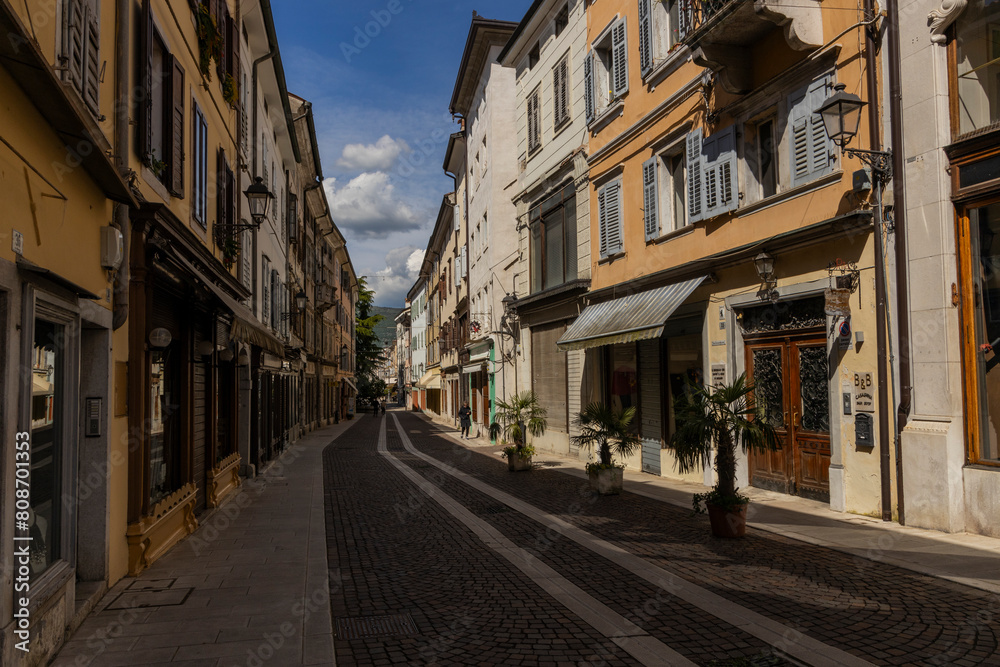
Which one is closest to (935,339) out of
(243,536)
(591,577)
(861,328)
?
(861,328)

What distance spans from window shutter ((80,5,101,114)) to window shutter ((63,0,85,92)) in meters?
0.08

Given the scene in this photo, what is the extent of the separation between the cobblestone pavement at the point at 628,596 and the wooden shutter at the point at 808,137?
5.34m

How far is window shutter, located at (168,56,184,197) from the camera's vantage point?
9.01 meters

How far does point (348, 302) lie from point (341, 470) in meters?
43.0

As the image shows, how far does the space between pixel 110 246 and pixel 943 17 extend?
9346 mm

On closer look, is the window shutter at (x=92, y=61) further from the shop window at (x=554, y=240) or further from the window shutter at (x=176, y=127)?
the shop window at (x=554, y=240)

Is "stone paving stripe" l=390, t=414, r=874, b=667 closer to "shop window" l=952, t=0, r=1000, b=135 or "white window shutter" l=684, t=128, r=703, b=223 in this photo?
"shop window" l=952, t=0, r=1000, b=135

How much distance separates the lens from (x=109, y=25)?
6910 millimetres

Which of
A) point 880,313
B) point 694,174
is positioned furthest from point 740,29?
point 880,313

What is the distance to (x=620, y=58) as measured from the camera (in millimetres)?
16891

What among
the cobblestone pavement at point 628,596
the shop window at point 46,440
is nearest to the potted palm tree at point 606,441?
the cobblestone pavement at point 628,596

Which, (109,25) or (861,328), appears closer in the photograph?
(109,25)

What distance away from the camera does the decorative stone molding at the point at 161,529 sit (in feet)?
24.1

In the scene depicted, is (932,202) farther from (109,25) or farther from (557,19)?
(557,19)
